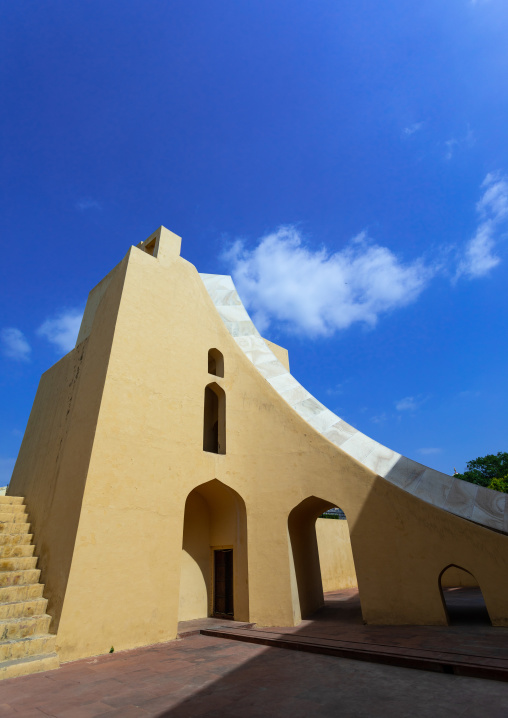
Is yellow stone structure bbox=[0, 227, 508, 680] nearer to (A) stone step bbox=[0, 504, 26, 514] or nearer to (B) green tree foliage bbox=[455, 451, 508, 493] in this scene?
(A) stone step bbox=[0, 504, 26, 514]

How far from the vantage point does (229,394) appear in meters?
9.05

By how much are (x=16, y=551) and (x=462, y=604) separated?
8.94m

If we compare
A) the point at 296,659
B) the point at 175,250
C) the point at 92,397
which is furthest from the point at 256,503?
the point at 175,250

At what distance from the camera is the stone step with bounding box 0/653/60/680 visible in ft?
14.7

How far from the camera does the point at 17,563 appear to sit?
6.37 metres

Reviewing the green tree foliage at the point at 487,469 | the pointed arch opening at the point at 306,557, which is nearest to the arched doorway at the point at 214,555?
the pointed arch opening at the point at 306,557

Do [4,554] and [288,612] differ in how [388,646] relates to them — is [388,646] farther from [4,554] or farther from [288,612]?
[4,554]

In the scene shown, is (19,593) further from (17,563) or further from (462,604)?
(462,604)

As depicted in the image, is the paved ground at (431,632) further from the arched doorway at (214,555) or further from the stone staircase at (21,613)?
the stone staircase at (21,613)

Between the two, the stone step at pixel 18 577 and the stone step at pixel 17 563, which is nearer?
the stone step at pixel 18 577

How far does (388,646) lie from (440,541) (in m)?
1.99

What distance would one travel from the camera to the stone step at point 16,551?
6.63 metres

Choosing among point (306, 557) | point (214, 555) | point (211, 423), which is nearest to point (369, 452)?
point (306, 557)

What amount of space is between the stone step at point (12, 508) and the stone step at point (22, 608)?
3.33 meters
